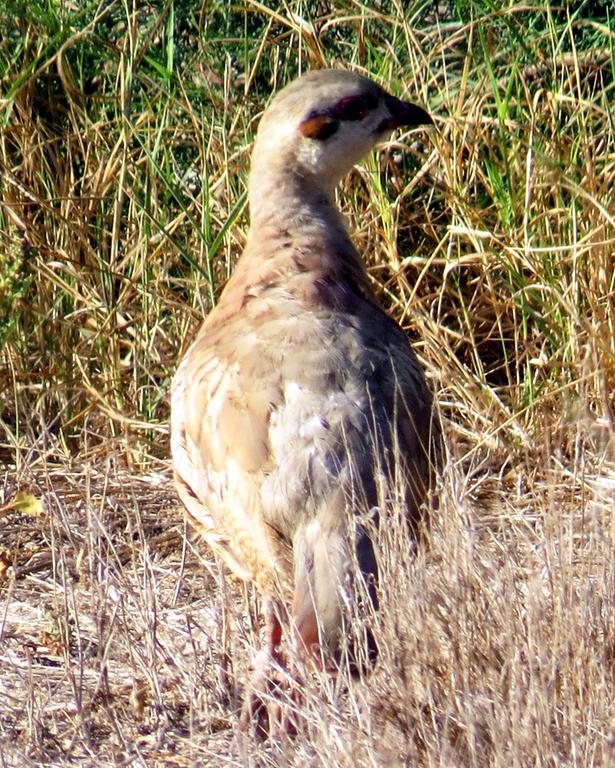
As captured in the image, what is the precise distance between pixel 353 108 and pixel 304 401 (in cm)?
146

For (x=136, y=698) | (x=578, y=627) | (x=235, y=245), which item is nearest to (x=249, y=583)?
(x=136, y=698)

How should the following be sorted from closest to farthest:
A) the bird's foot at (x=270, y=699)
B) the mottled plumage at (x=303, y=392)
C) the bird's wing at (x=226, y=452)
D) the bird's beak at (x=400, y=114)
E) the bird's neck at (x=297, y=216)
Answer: the bird's foot at (x=270, y=699)
the mottled plumage at (x=303, y=392)
the bird's wing at (x=226, y=452)
the bird's neck at (x=297, y=216)
the bird's beak at (x=400, y=114)

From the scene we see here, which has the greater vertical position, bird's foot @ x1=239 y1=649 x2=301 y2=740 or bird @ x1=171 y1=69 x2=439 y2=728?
bird @ x1=171 y1=69 x2=439 y2=728

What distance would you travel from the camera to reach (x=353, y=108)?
494 cm

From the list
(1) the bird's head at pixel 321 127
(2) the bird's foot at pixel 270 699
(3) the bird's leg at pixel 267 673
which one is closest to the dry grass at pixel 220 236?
(3) the bird's leg at pixel 267 673

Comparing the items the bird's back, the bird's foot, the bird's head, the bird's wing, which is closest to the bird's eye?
the bird's head

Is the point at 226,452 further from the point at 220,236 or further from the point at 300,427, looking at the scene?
the point at 220,236

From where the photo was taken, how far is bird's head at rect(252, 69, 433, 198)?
489cm

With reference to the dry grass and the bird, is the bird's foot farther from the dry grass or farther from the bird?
the dry grass

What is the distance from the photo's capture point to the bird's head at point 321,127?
489 centimetres

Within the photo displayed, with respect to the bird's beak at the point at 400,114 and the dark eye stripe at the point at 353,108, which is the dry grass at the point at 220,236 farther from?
the dark eye stripe at the point at 353,108

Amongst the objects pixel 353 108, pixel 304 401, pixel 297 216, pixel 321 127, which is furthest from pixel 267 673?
pixel 353 108

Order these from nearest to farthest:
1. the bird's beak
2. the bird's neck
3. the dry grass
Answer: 1. the bird's neck
2. the bird's beak
3. the dry grass

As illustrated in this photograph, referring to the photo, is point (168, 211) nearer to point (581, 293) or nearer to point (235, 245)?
point (235, 245)
